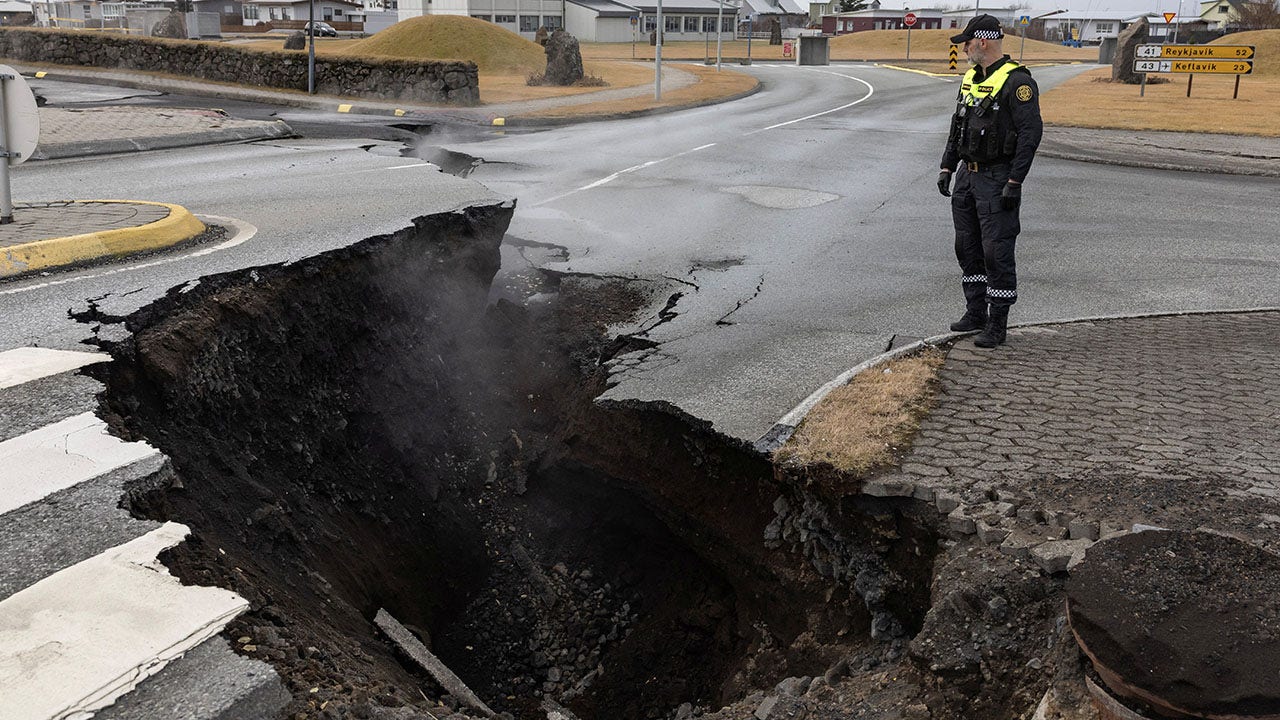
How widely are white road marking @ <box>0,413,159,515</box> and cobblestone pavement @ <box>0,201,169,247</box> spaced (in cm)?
342

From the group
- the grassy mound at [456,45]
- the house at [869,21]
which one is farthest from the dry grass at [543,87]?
the house at [869,21]

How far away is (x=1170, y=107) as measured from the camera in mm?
23516

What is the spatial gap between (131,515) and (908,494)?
3.15 meters

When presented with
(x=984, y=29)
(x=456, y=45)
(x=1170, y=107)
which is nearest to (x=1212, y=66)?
(x=1170, y=107)

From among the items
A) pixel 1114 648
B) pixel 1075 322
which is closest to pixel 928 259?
pixel 1075 322

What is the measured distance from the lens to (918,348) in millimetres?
6348

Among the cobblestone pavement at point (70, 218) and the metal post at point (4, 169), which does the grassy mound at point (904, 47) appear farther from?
the metal post at point (4, 169)

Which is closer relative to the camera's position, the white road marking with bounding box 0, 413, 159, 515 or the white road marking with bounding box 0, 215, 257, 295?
the white road marking with bounding box 0, 413, 159, 515

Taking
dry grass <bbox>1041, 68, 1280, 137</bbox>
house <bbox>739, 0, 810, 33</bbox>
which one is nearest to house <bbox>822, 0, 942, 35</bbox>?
house <bbox>739, 0, 810, 33</bbox>

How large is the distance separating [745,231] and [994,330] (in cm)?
429

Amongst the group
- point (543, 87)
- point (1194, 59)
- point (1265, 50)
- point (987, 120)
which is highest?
point (1265, 50)

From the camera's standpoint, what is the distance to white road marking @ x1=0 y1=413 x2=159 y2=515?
3602 mm

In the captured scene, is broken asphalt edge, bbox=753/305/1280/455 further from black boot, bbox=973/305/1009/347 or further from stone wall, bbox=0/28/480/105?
stone wall, bbox=0/28/480/105

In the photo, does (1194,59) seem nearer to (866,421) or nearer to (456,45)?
(456,45)
